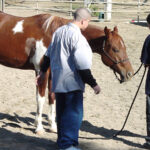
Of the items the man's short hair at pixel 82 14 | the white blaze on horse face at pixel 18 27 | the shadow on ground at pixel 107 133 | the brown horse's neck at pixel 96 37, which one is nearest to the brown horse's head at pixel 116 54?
the brown horse's neck at pixel 96 37

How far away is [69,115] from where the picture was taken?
4055mm

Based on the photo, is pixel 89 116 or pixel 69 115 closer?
pixel 69 115

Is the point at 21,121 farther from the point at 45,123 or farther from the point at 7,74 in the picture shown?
the point at 7,74

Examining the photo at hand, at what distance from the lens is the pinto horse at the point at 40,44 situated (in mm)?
5148

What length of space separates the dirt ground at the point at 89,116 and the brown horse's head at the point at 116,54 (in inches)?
38.0

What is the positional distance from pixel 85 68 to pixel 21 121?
2.67 meters

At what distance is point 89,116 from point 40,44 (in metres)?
1.66

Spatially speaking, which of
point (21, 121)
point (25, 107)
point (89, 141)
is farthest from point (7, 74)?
point (89, 141)

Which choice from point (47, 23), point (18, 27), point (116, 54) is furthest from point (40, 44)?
point (116, 54)

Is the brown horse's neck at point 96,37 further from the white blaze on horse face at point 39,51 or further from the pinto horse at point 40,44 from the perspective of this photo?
the white blaze on horse face at point 39,51

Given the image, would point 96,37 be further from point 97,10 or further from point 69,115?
point 97,10

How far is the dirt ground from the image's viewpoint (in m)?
5.14

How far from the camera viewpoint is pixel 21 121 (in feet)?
20.1

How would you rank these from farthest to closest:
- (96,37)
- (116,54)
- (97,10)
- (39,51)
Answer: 1. (97,10)
2. (39,51)
3. (96,37)
4. (116,54)
